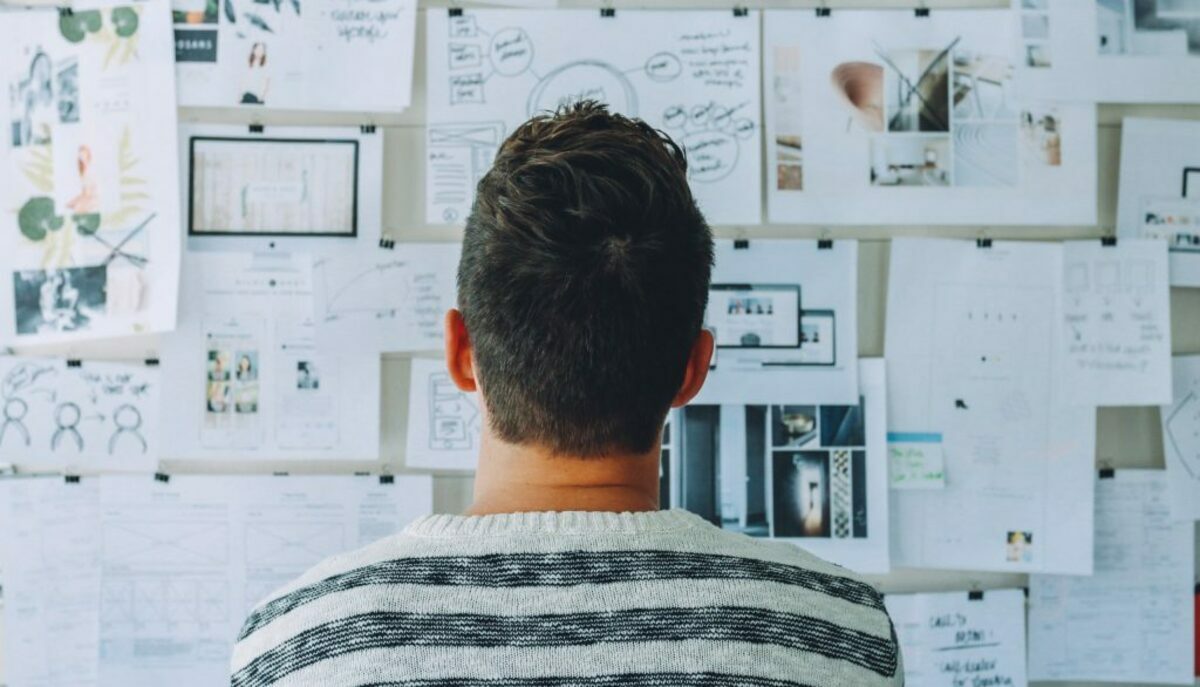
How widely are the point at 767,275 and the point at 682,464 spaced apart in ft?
0.96

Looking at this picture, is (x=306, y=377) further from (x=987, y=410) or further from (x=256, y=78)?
(x=987, y=410)

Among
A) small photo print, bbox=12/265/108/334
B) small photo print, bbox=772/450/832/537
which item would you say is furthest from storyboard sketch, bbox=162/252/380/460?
small photo print, bbox=772/450/832/537

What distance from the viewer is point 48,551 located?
143 cm

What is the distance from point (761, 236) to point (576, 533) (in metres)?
0.88

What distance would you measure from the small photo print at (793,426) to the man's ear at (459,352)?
760 mm

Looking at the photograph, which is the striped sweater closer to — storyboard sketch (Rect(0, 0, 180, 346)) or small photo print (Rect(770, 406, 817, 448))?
small photo print (Rect(770, 406, 817, 448))

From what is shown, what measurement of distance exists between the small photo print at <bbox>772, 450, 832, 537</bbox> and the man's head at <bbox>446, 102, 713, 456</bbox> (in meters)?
0.76

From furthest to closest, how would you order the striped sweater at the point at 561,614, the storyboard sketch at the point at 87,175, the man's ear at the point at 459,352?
the storyboard sketch at the point at 87,175, the man's ear at the point at 459,352, the striped sweater at the point at 561,614

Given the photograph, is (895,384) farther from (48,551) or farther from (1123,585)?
(48,551)

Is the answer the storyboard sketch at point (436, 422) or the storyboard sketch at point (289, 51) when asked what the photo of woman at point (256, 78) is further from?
the storyboard sketch at point (436, 422)

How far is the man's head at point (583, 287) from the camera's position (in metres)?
0.68

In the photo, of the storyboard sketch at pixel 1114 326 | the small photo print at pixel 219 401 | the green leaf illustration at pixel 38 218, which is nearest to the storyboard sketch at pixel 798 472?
the storyboard sketch at pixel 1114 326

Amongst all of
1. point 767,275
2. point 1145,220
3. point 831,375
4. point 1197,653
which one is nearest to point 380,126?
point 767,275

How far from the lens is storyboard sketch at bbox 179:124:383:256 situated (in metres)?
1.43
